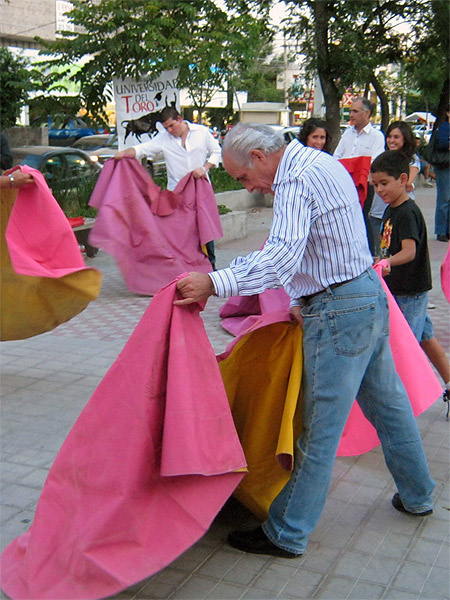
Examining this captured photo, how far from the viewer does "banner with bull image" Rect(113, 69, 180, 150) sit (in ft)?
40.3

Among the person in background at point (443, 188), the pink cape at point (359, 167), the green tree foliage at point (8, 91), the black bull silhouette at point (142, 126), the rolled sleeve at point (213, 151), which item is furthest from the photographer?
the green tree foliage at point (8, 91)

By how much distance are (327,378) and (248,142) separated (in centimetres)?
101

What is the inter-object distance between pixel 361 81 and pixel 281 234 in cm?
1459

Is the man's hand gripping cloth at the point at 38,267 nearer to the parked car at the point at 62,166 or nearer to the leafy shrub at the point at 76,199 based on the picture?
the leafy shrub at the point at 76,199

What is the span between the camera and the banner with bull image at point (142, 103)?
12273 millimetres

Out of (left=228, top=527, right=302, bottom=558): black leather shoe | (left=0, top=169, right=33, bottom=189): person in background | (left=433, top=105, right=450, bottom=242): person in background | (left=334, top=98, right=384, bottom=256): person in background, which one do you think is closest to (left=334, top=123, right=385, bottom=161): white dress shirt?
(left=334, top=98, right=384, bottom=256): person in background

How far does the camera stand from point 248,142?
3145 mm

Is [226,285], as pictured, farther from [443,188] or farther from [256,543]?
[443,188]

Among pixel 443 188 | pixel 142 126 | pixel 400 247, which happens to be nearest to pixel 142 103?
pixel 142 126

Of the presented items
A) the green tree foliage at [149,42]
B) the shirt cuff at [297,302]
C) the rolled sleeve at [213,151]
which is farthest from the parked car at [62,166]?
the shirt cuff at [297,302]

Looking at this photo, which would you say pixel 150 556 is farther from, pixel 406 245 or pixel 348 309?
pixel 406 245

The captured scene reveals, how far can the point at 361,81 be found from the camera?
657 inches

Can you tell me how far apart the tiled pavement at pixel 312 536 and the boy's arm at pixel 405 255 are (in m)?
1.13

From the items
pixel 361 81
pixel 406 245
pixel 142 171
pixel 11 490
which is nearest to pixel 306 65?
pixel 361 81
